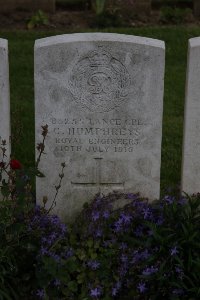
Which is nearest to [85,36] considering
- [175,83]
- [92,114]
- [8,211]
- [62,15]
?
[92,114]

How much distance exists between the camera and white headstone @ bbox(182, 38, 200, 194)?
17.7 ft

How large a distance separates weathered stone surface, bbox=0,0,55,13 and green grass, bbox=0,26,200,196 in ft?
2.00

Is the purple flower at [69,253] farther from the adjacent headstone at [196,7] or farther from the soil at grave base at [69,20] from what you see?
the adjacent headstone at [196,7]

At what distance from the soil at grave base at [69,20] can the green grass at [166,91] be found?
1.02 ft

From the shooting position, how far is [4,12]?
32.8 ft

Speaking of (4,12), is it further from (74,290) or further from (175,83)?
(74,290)

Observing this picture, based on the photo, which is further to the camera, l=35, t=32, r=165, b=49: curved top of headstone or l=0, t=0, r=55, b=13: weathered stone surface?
l=0, t=0, r=55, b=13: weathered stone surface

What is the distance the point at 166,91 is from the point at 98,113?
284 centimetres

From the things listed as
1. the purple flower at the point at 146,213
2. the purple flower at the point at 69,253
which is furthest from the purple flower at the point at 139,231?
the purple flower at the point at 69,253

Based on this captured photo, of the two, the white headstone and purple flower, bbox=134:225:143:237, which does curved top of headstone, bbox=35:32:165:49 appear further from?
purple flower, bbox=134:225:143:237

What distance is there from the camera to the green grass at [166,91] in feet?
22.4

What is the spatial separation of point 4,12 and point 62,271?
571 cm

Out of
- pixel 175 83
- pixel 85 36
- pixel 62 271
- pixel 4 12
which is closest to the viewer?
pixel 62 271

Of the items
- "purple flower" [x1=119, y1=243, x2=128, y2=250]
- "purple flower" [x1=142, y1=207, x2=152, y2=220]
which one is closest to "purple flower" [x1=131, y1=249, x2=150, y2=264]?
"purple flower" [x1=119, y1=243, x2=128, y2=250]
